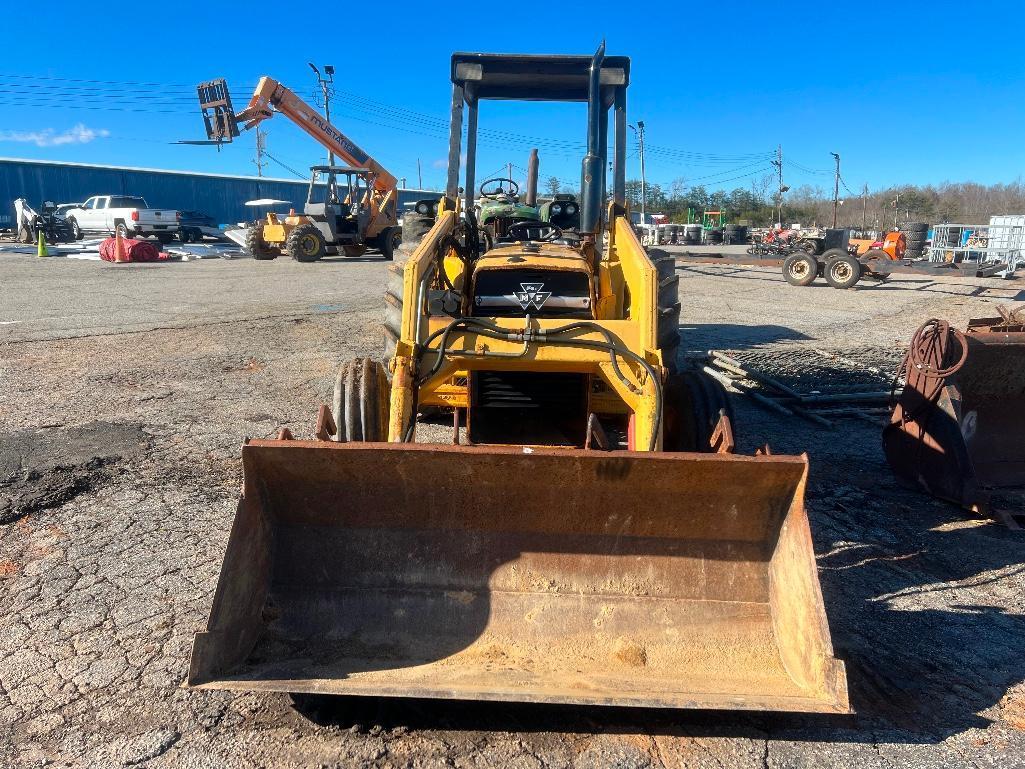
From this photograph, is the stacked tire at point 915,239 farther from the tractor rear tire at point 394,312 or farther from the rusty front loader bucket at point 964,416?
the tractor rear tire at point 394,312

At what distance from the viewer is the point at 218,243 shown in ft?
107

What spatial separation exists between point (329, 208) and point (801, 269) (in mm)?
13151

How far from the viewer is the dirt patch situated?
4656 millimetres

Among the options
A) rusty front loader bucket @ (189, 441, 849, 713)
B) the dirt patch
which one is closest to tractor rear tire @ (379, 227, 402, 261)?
the dirt patch

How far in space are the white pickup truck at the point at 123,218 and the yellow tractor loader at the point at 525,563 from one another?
2825cm

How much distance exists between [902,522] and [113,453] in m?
5.28

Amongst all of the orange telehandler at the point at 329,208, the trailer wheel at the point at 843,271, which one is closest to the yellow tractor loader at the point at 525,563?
the trailer wheel at the point at 843,271

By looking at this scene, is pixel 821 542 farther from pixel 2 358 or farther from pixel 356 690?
pixel 2 358

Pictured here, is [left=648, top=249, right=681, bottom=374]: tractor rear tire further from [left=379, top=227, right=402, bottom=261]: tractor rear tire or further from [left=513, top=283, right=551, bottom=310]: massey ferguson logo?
[left=379, top=227, right=402, bottom=261]: tractor rear tire

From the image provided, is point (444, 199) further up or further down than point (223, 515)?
further up

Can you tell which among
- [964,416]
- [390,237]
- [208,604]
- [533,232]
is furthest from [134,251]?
[964,416]

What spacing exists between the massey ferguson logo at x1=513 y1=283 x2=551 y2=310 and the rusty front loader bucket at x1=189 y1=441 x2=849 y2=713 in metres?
1.62

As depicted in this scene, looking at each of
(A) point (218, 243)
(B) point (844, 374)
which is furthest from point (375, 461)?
(A) point (218, 243)

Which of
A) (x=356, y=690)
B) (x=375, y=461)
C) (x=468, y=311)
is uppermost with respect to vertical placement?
(x=468, y=311)
